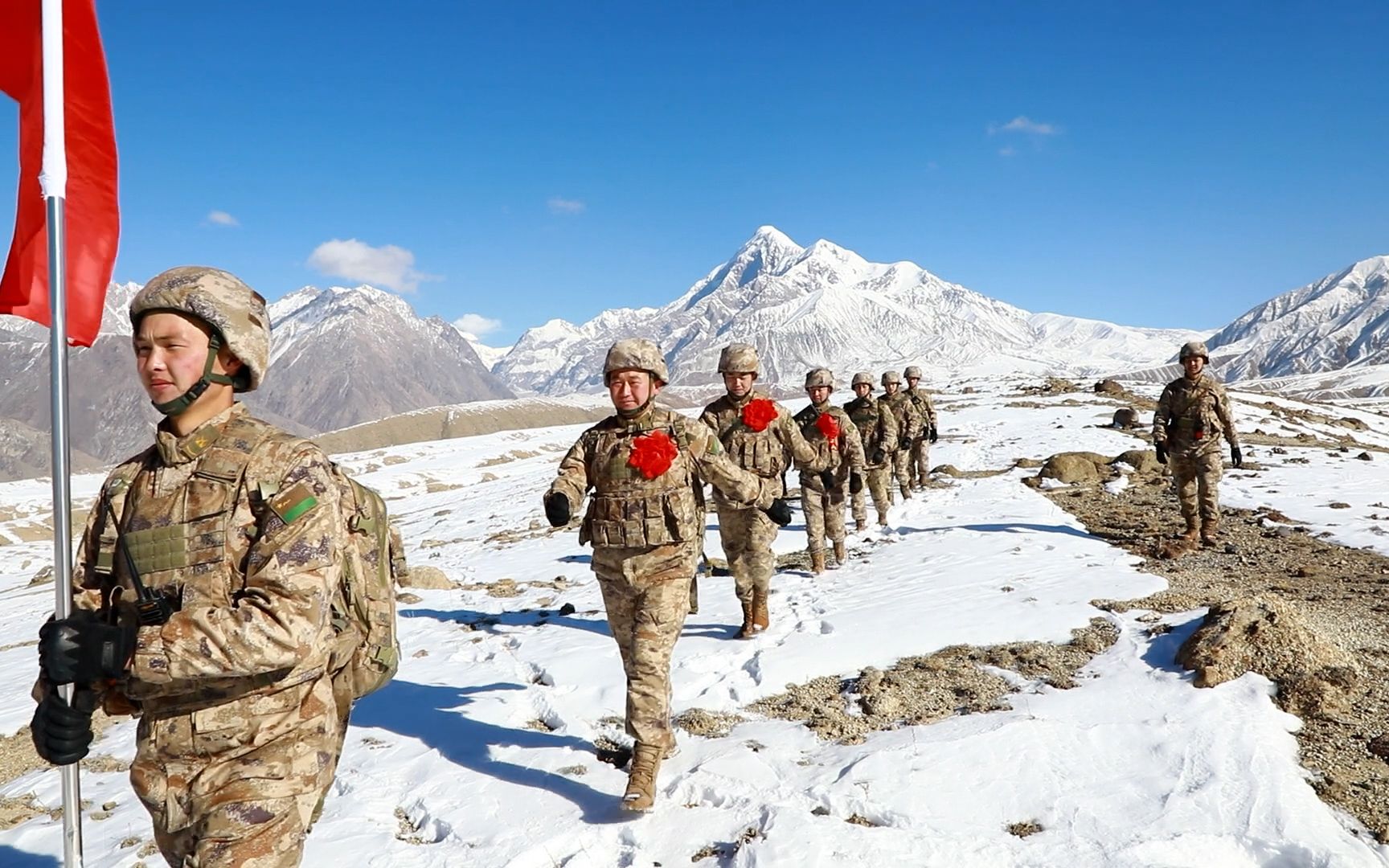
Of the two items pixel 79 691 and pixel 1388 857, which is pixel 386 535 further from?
pixel 1388 857

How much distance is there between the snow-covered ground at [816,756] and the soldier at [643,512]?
2.70ft

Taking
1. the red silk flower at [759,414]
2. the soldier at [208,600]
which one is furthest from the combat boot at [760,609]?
the soldier at [208,600]

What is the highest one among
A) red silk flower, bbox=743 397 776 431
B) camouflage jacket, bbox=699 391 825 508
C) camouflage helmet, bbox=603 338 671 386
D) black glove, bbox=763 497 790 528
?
camouflage helmet, bbox=603 338 671 386

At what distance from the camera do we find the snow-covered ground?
4445 mm

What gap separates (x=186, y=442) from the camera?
2.76 meters

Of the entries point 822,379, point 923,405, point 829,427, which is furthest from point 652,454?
point 923,405

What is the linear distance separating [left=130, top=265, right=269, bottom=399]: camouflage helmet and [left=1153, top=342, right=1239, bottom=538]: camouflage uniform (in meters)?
12.6

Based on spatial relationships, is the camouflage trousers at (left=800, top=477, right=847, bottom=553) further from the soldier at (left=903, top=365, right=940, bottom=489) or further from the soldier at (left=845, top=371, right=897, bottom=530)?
the soldier at (left=903, top=365, right=940, bottom=489)

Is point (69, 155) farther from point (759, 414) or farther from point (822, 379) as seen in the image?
point (822, 379)

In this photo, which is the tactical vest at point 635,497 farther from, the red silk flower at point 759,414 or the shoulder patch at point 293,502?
the shoulder patch at point 293,502

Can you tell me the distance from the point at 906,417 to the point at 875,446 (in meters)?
2.67

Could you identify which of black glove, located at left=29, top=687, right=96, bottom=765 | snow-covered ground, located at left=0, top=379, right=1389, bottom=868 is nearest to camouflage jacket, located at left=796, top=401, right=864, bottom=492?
snow-covered ground, located at left=0, top=379, right=1389, bottom=868

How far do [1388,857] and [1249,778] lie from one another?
0.80 meters

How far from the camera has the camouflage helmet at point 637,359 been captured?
5.73 m
